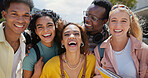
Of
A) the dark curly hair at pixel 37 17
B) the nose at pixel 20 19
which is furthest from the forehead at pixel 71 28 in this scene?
the nose at pixel 20 19

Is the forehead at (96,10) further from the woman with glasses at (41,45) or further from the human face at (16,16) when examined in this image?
the human face at (16,16)

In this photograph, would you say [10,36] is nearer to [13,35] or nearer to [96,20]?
[13,35]

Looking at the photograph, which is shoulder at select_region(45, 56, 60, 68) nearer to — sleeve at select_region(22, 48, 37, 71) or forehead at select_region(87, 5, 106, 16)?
sleeve at select_region(22, 48, 37, 71)

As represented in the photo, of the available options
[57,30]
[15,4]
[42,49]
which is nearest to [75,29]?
[57,30]

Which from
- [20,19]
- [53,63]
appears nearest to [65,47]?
[53,63]

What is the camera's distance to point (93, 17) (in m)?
3.37

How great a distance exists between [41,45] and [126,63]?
184cm

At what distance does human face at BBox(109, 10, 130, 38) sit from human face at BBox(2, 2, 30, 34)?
1.79 metres

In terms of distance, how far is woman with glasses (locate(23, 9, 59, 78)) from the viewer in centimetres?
260

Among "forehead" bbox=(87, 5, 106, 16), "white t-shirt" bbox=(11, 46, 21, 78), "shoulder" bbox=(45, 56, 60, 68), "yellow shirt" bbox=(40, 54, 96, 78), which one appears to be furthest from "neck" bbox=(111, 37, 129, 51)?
"white t-shirt" bbox=(11, 46, 21, 78)

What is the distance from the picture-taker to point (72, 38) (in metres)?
2.63

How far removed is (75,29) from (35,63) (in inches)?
43.6

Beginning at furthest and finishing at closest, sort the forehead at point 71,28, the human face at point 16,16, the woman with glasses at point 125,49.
Result: the forehead at point 71,28
the human face at point 16,16
the woman with glasses at point 125,49

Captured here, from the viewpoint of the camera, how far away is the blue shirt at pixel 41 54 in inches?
102
